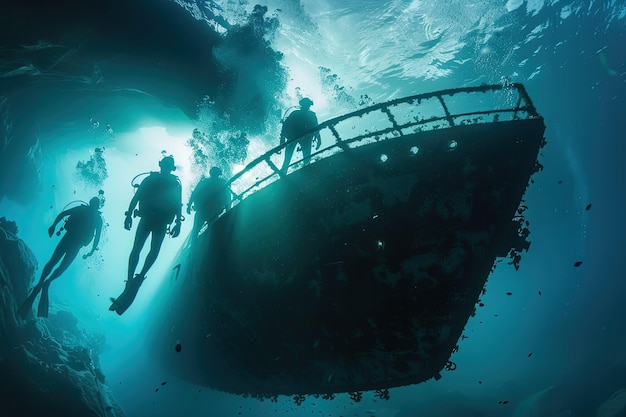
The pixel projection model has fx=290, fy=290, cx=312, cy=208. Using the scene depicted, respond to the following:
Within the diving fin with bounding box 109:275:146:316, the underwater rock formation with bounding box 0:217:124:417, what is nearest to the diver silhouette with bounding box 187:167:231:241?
the diving fin with bounding box 109:275:146:316

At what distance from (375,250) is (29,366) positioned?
50.1 feet

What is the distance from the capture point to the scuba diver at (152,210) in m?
8.12

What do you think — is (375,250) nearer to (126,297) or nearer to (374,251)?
(374,251)

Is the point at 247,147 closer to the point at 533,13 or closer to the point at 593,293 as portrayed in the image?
the point at 533,13

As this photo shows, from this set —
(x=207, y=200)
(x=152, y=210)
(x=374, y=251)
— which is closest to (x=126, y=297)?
(x=152, y=210)

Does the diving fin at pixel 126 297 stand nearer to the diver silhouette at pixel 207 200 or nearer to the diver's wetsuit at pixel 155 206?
the diver's wetsuit at pixel 155 206

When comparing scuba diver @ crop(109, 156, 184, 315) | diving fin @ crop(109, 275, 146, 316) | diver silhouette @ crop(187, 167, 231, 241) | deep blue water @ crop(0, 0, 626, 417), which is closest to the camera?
diving fin @ crop(109, 275, 146, 316)

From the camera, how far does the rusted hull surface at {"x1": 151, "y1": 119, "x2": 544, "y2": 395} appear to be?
5238 millimetres

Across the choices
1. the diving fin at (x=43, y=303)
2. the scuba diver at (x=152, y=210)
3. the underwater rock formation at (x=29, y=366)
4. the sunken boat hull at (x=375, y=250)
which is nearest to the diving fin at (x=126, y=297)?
the scuba diver at (x=152, y=210)

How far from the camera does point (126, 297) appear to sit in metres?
7.96

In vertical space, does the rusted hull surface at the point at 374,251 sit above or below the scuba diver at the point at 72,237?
below

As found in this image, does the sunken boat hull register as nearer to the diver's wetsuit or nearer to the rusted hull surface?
the rusted hull surface

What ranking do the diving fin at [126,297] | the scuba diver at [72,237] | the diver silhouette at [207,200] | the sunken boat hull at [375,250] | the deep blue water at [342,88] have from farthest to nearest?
1. the deep blue water at [342,88]
2. the scuba diver at [72,237]
3. the diver silhouette at [207,200]
4. the diving fin at [126,297]
5. the sunken boat hull at [375,250]

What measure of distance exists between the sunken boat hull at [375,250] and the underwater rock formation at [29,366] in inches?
408
